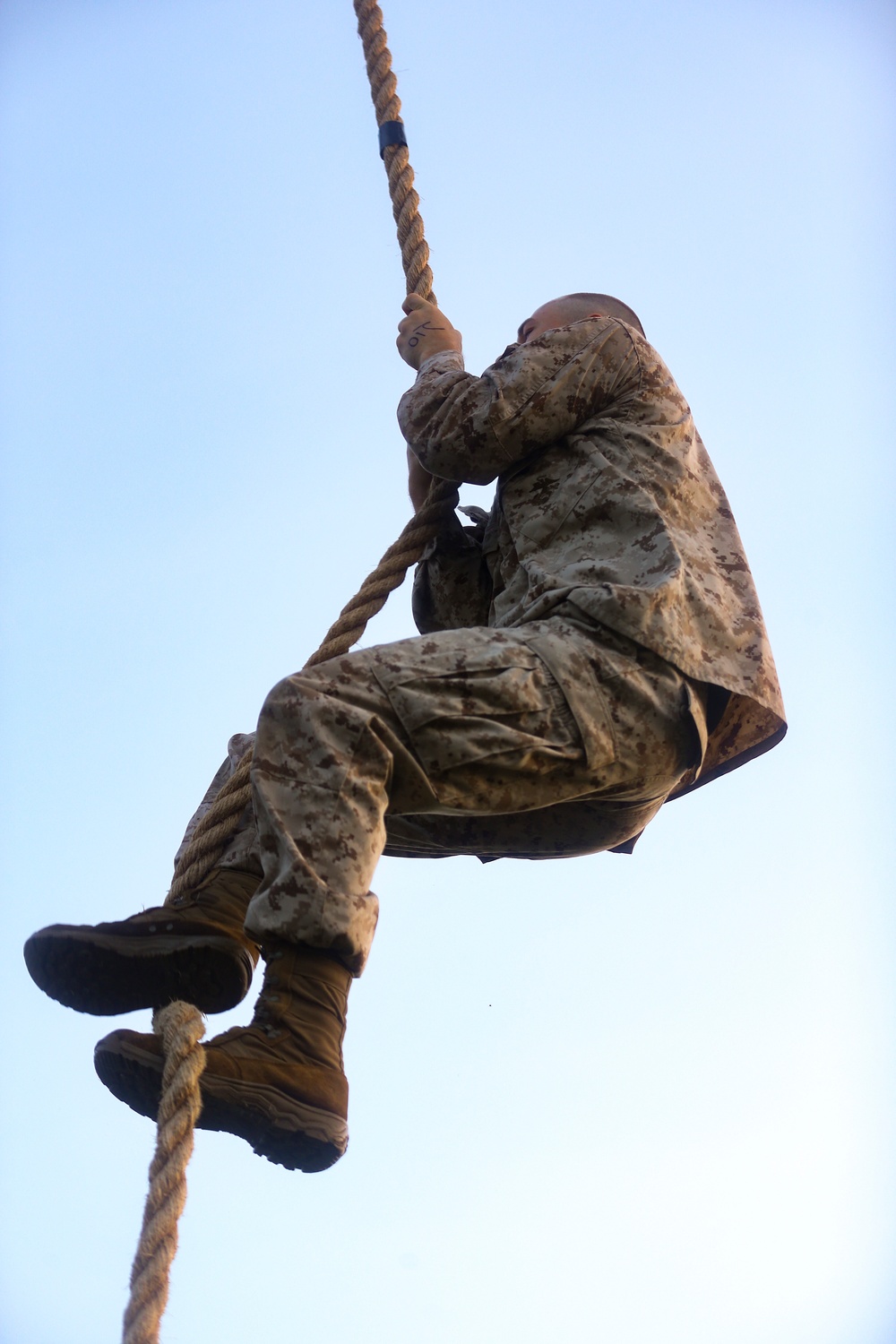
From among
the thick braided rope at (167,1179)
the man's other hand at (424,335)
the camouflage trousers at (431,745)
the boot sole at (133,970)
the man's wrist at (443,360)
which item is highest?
the man's other hand at (424,335)

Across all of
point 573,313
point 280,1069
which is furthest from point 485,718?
point 573,313

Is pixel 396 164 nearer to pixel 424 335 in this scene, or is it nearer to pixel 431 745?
pixel 424 335

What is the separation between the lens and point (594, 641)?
3164 mm

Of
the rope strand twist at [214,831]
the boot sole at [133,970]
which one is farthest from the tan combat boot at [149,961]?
the rope strand twist at [214,831]

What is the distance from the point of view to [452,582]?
3816mm

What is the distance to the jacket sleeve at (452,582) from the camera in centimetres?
379

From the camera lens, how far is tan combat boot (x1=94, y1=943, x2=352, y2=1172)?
272cm

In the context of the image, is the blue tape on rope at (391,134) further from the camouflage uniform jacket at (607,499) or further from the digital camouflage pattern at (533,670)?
the camouflage uniform jacket at (607,499)

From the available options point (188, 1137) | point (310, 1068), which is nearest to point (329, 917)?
point (310, 1068)

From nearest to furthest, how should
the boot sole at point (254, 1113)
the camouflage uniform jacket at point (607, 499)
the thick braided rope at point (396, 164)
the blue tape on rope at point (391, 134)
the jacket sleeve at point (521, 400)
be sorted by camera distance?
the boot sole at point (254, 1113), the camouflage uniform jacket at point (607, 499), the jacket sleeve at point (521, 400), the thick braided rope at point (396, 164), the blue tape on rope at point (391, 134)

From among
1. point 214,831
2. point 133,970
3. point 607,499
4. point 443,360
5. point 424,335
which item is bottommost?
point 133,970

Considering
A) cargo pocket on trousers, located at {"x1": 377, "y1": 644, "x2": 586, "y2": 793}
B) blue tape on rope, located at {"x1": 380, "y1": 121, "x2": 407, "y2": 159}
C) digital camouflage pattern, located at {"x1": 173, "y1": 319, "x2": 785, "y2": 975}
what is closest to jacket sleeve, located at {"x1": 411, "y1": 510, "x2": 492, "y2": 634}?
digital camouflage pattern, located at {"x1": 173, "y1": 319, "x2": 785, "y2": 975}

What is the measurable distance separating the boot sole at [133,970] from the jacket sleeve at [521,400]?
1.22 metres

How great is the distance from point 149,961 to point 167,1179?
52cm
